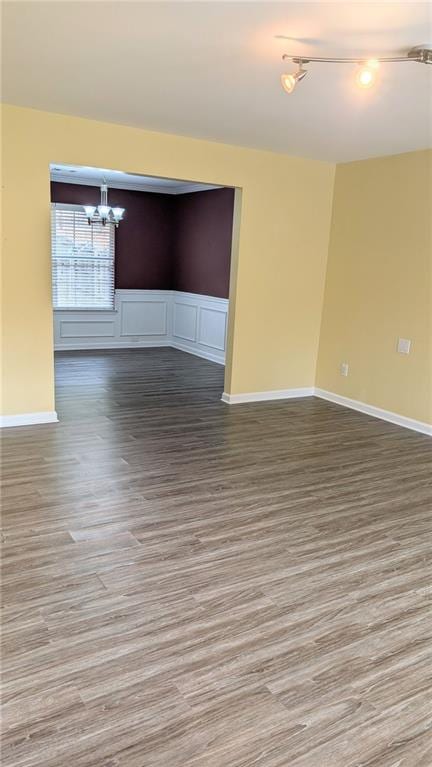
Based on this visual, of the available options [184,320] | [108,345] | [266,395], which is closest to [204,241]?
[184,320]

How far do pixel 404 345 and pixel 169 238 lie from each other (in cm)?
503

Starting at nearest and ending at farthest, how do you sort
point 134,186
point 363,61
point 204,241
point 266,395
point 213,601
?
point 213,601
point 363,61
point 266,395
point 204,241
point 134,186

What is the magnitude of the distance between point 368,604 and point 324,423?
284cm

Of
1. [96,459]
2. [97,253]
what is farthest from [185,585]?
[97,253]

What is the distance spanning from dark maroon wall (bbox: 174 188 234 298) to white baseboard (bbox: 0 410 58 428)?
141 inches

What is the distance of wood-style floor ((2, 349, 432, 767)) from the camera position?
174cm

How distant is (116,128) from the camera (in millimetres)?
4414

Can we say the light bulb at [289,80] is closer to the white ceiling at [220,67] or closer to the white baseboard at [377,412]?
the white ceiling at [220,67]

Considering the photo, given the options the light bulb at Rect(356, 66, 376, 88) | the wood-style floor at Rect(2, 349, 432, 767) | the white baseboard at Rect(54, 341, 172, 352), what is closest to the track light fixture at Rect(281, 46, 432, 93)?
the light bulb at Rect(356, 66, 376, 88)

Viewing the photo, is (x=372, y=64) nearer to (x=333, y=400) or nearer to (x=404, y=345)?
(x=404, y=345)

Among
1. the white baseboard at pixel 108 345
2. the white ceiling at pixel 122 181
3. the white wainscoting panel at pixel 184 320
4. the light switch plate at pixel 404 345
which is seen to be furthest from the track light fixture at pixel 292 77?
the white baseboard at pixel 108 345

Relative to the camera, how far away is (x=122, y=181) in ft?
25.8

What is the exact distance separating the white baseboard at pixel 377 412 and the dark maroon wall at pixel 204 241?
2.31 metres

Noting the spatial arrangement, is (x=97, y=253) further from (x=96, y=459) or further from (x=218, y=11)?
(x=218, y=11)
